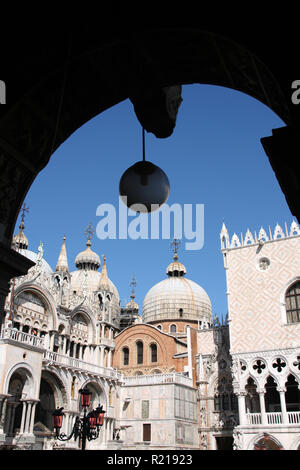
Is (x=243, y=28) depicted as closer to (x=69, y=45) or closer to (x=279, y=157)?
(x=279, y=157)

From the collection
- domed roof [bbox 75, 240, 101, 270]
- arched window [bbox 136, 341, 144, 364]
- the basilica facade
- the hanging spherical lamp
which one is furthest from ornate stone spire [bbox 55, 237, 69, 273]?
the hanging spherical lamp

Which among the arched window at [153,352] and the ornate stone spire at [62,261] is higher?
the ornate stone spire at [62,261]

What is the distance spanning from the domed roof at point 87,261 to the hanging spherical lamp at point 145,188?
4148 cm

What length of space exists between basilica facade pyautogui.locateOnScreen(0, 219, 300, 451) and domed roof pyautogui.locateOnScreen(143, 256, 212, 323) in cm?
906

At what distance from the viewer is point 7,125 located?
3.22m

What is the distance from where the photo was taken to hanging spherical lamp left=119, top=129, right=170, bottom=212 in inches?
123

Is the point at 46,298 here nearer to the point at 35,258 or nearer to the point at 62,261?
the point at 62,261

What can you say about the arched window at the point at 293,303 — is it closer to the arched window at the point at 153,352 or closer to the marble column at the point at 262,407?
the marble column at the point at 262,407

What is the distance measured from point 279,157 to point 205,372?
2410cm

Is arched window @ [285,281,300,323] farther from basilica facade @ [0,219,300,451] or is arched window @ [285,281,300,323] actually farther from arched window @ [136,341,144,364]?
arched window @ [136,341,144,364]

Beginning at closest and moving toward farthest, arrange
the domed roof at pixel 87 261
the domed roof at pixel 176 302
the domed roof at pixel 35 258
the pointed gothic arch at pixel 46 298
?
the pointed gothic arch at pixel 46 298 → the domed roof at pixel 35 258 → the domed roof at pixel 176 302 → the domed roof at pixel 87 261

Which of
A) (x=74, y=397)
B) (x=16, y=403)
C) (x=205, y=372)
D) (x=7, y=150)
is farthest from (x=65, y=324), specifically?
(x=7, y=150)

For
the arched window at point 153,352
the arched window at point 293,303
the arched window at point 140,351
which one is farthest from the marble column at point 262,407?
the arched window at point 140,351

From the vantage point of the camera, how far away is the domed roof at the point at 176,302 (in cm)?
3769
